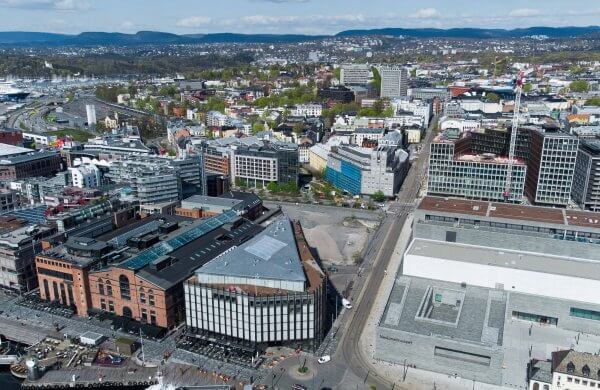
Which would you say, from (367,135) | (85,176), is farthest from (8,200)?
(367,135)

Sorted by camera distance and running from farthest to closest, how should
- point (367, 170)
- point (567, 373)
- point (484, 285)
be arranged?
point (367, 170), point (484, 285), point (567, 373)

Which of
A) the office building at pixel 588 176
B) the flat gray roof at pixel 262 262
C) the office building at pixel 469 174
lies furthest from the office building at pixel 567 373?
the office building at pixel 588 176

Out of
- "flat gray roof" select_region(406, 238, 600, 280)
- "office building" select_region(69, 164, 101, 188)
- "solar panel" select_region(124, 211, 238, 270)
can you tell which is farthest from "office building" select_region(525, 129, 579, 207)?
"office building" select_region(69, 164, 101, 188)

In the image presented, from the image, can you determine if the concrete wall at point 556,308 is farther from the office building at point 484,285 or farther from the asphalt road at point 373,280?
the asphalt road at point 373,280

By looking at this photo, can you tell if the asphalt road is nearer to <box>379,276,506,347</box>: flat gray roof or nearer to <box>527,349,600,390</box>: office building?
<box>379,276,506,347</box>: flat gray roof

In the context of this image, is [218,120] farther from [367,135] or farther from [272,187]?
[272,187]

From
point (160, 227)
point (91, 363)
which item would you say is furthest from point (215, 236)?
point (91, 363)

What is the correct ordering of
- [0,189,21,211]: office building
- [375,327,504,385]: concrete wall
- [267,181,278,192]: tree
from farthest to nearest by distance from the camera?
[267,181,278,192]: tree
[0,189,21,211]: office building
[375,327,504,385]: concrete wall
